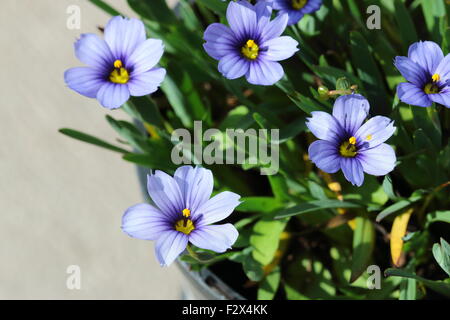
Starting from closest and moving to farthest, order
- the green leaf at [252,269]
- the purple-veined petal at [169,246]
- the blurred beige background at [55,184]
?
the purple-veined petal at [169,246], the green leaf at [252,269], the blurred beige background at [55,184]

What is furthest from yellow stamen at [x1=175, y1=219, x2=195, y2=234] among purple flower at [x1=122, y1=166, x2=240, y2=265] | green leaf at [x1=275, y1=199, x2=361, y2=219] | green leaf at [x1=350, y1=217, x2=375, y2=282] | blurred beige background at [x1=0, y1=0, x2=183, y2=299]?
blurred beige background at [x1=0, y1=0, x2=183, y2=299]

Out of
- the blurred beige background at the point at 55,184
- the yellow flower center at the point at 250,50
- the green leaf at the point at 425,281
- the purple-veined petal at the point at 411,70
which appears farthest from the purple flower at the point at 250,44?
the blurred beige background at the point at 55,184

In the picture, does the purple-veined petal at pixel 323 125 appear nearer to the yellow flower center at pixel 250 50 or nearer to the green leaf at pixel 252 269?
the yellow flower center at pixel 250 50

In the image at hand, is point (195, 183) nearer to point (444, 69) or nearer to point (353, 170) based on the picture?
point (353, 170)

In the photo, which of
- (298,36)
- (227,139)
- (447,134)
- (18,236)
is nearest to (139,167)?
(227,139)

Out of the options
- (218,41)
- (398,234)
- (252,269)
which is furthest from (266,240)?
(218,41)

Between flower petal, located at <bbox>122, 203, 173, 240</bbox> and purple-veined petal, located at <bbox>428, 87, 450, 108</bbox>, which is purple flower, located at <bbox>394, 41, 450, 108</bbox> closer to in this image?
purple-veined petal, located at <bbox>428, 87, 450, 108</bbox>
